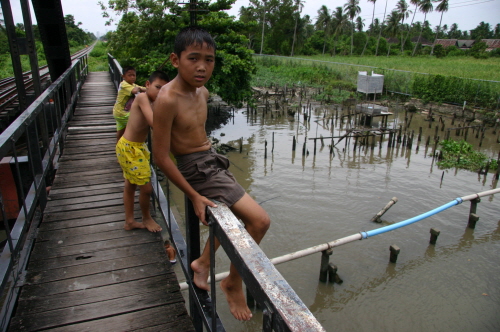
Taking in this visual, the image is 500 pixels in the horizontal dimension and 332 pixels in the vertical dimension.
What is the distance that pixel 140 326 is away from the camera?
215 centimetres

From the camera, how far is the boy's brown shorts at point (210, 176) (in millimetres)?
1755

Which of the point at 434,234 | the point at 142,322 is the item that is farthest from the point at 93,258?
the point at 434,234

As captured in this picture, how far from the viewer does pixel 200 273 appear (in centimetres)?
195

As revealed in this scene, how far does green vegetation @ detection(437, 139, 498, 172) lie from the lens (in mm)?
13609

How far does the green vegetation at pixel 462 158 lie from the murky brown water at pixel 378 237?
564 mm

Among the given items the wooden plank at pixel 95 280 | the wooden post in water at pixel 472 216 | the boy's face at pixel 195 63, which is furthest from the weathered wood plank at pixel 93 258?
the wooden post in water at pixel 472 216

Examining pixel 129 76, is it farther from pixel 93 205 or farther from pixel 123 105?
pixel 93 205

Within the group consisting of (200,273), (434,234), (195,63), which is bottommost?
(434,234)

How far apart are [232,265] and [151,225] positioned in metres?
1.59

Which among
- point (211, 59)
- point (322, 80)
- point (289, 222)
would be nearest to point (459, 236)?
point (289, 222)

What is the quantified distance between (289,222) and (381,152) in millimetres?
7856

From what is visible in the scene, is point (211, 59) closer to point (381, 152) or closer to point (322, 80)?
point (381, 152)

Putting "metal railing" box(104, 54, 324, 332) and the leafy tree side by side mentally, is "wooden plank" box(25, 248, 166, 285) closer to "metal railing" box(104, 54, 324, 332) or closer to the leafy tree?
"metal railing" box(104, 54, 324, 332)

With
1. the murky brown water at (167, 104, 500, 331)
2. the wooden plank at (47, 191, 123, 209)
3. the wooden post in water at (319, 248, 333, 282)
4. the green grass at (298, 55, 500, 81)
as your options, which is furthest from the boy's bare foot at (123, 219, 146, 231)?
the green grass at (298, 55, 500, 81)
